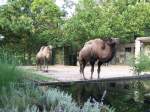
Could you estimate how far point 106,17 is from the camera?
46.1 m

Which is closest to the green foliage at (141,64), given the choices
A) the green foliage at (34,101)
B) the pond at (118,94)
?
the pond at (118,94)

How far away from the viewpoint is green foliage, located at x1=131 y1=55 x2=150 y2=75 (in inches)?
863

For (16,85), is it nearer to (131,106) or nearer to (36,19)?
(131,106)

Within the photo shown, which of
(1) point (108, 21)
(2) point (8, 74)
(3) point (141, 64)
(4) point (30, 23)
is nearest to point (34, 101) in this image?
(2) point (8, 74)

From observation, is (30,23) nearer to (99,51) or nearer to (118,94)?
(99,51)

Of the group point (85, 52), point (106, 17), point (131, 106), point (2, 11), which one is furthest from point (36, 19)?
point (131, 106)

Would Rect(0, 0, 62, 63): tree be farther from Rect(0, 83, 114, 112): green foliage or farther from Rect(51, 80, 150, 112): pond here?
Rect(0, 83, 114, 112): green foliage

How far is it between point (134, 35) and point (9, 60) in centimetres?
4151


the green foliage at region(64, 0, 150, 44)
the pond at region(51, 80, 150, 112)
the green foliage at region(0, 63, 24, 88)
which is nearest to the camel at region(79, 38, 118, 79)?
the pond at region(51, 80, 150, 112)

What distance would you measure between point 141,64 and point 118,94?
13.3 meters

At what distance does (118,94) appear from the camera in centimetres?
891

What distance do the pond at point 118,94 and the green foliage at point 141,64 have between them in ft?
36.1

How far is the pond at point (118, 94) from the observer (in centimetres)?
750

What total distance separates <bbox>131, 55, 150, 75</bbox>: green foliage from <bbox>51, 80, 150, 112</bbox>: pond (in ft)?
36.1
